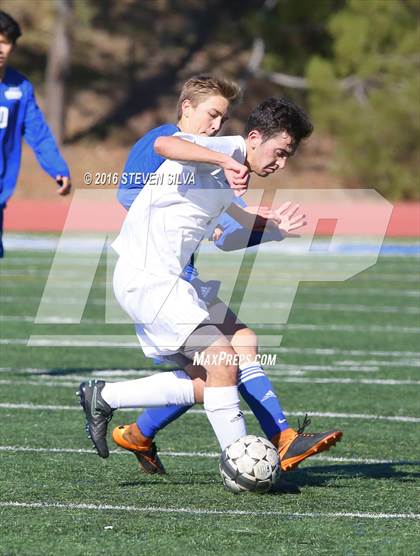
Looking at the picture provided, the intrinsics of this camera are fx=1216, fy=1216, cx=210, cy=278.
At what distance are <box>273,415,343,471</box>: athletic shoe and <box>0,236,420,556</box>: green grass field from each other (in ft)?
0.52

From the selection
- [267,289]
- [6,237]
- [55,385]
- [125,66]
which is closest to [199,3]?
[125,66]

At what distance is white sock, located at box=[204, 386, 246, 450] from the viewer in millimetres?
5195

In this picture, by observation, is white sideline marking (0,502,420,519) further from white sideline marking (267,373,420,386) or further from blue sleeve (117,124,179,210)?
white sideline marking (267,373,420,386)

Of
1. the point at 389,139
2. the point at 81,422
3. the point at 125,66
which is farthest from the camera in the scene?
the point at 125,66

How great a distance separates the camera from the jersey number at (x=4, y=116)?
8.34 metres

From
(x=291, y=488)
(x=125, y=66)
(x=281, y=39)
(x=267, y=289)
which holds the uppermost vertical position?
(x=291, y=488)

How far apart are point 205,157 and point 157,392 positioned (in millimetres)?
1182

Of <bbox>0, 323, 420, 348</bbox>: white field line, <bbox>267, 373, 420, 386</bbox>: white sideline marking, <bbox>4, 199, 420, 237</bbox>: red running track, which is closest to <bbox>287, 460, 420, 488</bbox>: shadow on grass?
<bbox>267, 373, 420, 386</bbox>: white sideline marking

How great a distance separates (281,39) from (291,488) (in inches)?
1085

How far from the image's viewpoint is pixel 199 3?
35.3m

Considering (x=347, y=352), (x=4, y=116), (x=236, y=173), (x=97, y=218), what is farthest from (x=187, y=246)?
(x=97, y=218)

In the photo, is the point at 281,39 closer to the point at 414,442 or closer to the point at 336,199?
the point at 336,199

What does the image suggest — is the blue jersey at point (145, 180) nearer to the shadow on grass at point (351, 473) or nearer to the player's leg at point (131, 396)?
the player's leg at point (131, 396)

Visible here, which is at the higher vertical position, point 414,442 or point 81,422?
point 414,442
